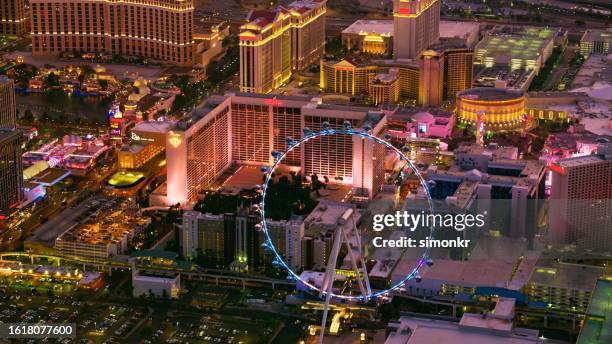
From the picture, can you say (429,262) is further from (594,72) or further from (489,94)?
(594,72)

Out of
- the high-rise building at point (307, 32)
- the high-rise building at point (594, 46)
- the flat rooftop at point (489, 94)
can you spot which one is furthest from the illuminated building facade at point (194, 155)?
the high-rise building at point (594, 46)

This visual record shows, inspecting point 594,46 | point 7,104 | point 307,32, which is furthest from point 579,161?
point 594,46

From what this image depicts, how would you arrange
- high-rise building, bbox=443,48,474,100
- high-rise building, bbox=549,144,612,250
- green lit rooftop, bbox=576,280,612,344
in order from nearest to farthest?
green lit rooftop, bbox=576,280,612,344
high-rise building, bbox=549,144,612,250
high-rise building, bbox=443,48,474,100

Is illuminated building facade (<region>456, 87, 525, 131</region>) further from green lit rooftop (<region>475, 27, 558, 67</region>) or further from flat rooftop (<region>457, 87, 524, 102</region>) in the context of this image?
green lit rooftop (<region>475, 27, 558, 67</region>)

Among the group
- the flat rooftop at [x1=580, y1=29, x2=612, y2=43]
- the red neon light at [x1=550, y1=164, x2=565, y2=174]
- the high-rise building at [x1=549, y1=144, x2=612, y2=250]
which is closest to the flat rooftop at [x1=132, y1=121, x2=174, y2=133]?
the red neon light at [x1=550, y1=164, x2=565, y2=174]

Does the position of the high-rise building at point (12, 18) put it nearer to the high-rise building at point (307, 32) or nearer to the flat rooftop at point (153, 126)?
the high-rise building at point (307, 32)

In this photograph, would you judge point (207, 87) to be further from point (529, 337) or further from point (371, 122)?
point (529, 337)

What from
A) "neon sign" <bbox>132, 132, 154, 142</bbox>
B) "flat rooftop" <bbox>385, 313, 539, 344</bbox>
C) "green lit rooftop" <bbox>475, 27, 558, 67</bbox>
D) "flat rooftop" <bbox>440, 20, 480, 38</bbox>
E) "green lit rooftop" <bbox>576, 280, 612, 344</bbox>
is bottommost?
"flat rooftop" <bbox>385, 313, 539, 344</bbox>
